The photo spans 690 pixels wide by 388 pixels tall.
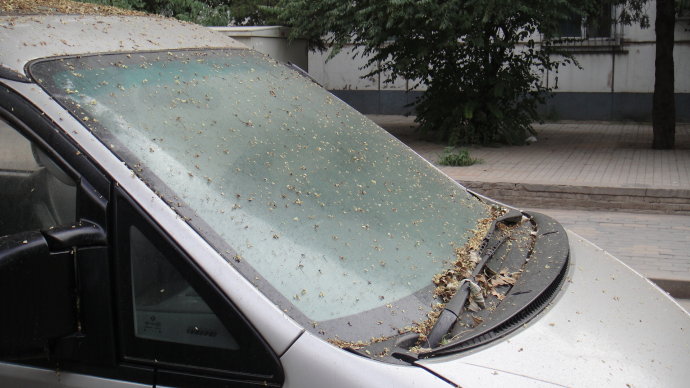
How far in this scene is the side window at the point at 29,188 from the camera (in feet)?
Result: 7.01

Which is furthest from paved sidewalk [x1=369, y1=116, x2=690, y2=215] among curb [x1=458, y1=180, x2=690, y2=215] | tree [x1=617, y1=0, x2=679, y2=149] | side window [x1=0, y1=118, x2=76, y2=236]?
side window [x1=0, y1=118, x2=76, y2=236]

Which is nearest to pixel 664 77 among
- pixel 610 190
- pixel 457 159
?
pixel 457 159

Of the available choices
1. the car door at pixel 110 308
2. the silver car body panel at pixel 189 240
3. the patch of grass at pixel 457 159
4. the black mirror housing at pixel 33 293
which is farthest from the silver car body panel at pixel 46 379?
the patch of grass at pixel 457 159

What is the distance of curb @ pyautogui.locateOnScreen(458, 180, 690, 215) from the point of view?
9.48 metres

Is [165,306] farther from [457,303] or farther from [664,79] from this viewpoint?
[664,79]

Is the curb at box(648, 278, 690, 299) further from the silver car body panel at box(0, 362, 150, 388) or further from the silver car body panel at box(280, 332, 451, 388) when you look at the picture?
the silver car body panel at box(0, 362, 150, 388)

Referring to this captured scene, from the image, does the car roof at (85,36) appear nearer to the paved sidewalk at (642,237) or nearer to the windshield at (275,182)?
the windshield at (275,182)

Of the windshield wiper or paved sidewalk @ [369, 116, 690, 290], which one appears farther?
paved sidewalk @ [369, 116, 690, 290]

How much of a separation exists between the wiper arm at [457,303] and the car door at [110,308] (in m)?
0.46

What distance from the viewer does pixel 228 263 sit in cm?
195

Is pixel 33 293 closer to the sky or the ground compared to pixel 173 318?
closer to the sky

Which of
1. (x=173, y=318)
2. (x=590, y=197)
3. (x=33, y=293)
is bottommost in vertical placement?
(x=590, y=197)

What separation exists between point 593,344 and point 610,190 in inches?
316

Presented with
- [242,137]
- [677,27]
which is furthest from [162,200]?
[677,27]
